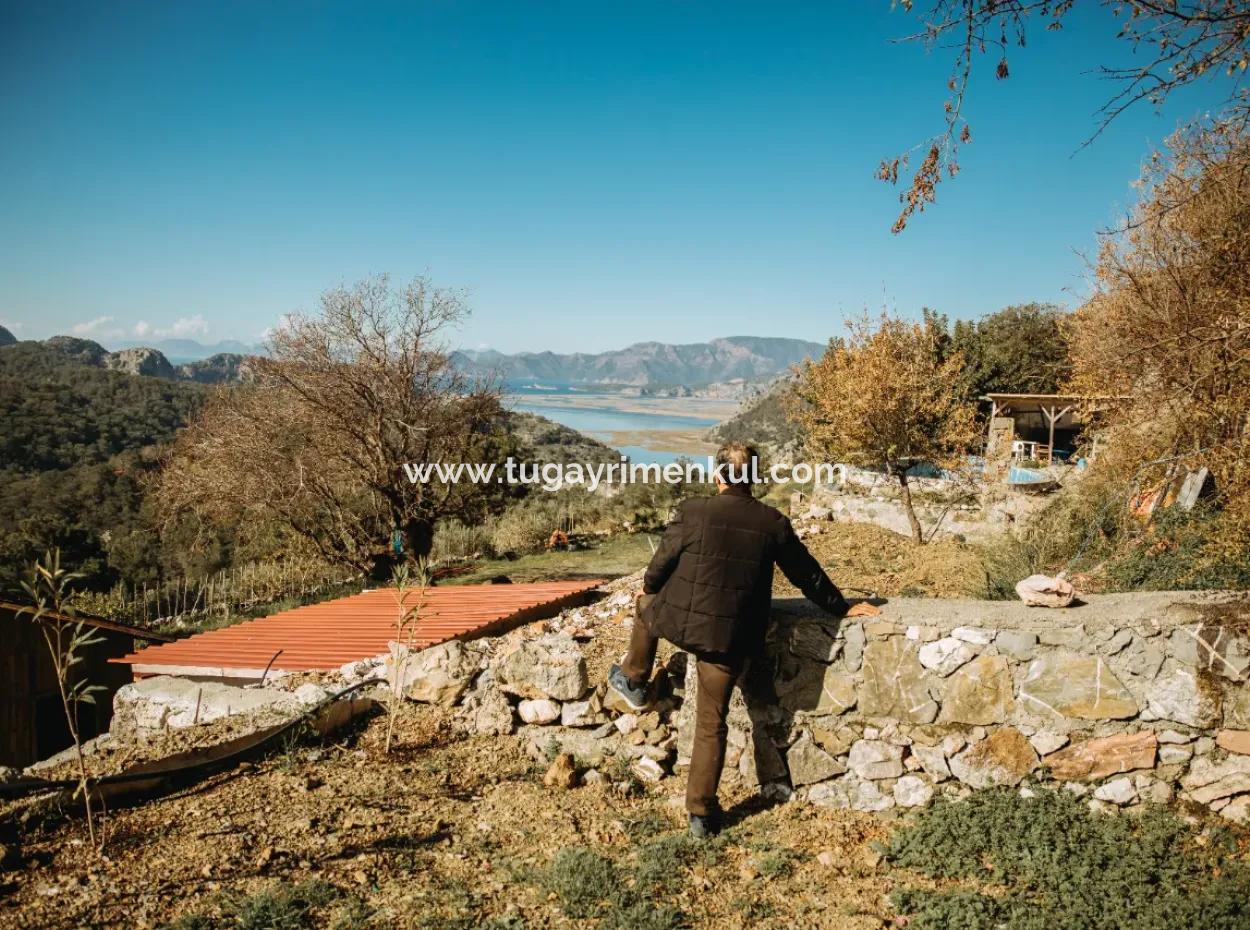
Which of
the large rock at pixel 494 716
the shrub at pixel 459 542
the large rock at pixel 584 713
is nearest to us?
the large rock at pixel 584 713

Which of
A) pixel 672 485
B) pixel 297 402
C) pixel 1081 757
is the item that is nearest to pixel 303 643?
pixel 1081 757

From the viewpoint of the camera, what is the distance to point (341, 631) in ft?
27.8

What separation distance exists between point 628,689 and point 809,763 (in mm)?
1222

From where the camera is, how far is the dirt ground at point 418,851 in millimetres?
3152

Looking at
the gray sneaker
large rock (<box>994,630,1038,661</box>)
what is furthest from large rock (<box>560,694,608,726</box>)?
large rock (<box>994,630,1038,661</box>)

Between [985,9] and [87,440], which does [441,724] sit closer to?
[985,9]

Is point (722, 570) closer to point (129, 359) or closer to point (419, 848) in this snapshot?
point (419, 848)

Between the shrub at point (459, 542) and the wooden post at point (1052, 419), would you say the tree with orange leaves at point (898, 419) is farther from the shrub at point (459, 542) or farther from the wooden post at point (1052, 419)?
the shrub at point (459, 542)

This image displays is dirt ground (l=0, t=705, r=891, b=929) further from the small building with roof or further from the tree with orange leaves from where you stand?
the tree with orange leaves

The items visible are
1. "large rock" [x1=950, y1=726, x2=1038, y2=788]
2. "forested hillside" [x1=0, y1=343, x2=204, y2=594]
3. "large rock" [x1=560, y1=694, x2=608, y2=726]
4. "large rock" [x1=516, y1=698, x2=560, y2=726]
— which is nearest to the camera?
"large rock" [x1=950, y1=726, x2=1038, y2=788]

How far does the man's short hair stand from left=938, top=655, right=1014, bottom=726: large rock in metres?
1.75

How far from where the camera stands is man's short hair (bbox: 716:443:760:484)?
424 cm

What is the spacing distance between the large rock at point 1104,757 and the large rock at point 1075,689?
0.13m

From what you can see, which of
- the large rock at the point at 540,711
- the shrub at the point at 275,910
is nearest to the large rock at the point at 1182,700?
the large rock at the point at 540,711
